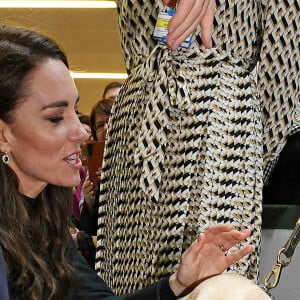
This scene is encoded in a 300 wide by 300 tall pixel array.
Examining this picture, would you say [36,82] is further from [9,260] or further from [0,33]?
[9,260]

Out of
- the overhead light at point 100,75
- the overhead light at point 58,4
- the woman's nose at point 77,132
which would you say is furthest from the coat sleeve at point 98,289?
the overhead light at point 100,75

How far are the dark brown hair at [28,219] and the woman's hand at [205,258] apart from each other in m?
0.28

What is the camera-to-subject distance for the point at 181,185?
1.68 m

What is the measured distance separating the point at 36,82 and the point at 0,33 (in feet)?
0.50

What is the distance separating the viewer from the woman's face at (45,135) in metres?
1.73

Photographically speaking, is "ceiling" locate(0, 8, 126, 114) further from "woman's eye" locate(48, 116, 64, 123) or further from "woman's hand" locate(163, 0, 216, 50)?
"woman's hand" locate(163, 0, 216, 50)

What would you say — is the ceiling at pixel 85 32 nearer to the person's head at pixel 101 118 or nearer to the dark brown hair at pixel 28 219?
the person's head at pixel 101 118

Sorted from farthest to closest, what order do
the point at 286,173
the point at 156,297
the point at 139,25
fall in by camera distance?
1. the point at 286,173
2. the point at 139,25
3. the point at 156,297

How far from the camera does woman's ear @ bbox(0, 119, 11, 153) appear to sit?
68.2 inches

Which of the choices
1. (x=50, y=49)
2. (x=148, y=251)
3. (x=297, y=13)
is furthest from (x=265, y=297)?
(x=50, y=49)

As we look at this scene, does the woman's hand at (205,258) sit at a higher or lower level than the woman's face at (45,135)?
lower

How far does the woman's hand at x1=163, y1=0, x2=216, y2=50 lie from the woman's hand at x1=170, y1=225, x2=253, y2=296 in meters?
0.37

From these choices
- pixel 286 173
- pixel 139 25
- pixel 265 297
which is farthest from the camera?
pixel 286 173

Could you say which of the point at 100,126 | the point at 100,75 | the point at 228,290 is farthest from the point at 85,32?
the point at 228,290
